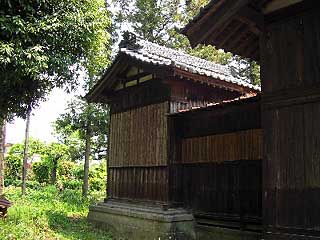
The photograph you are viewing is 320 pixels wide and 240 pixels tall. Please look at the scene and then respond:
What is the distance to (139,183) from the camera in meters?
12.4

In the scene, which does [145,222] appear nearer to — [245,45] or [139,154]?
[139,154]

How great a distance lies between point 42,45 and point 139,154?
4.68 meters

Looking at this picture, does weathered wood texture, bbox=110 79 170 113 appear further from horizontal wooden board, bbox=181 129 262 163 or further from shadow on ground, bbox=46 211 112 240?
shadow on ground, bbox=46 211 112 240

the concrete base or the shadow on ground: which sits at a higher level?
the concrete base

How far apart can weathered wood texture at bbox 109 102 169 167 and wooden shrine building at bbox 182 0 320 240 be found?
193 inches

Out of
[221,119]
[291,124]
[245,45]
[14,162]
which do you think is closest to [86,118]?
[221,119]

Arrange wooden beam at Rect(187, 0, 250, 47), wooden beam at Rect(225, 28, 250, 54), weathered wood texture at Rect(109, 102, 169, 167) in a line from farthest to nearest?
weathered wood texture at Rect(109, 102, 169, 167) < wooden beam at Rect(225, 28, 250, 54) < wooden beam at Rect(187, 0, 250, 47)

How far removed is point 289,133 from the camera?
6.44 m

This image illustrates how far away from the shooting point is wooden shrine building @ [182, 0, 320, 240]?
20.0 ft

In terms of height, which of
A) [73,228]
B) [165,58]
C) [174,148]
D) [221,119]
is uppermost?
[165,58]

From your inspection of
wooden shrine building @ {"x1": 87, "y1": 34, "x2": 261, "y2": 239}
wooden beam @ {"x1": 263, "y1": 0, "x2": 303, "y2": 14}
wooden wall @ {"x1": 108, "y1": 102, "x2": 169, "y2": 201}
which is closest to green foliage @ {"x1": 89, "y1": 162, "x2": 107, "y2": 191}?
wooden wall @ {"x1": 108, "y1": 102, "x2": 169, "y2": 201}

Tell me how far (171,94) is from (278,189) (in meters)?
5.57

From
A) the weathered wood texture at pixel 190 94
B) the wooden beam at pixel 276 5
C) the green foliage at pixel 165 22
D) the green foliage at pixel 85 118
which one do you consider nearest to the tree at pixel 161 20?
the green foliage at pixel 165 22

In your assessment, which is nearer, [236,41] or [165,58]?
[236,41]
